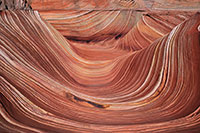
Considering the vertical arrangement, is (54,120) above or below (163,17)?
below

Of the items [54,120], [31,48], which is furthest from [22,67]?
[54,120]

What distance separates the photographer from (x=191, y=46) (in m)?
0.49

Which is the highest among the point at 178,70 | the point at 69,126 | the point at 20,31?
the point at 20,31

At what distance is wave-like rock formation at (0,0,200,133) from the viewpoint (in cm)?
36

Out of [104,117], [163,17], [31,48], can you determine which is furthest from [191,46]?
[31,48]

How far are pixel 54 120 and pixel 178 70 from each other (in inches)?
11.2

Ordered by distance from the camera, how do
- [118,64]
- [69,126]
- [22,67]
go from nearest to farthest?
[69,126]
[22,67]
[118,64]

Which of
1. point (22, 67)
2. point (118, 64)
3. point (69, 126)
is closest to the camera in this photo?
point (69, 126)

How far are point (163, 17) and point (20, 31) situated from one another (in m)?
0.39

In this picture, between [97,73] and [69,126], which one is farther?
[97,73]

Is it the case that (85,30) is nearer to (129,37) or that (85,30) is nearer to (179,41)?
(129,37)

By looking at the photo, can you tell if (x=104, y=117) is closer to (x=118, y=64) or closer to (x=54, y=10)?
(x=118, y=64)

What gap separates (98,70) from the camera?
0.55 metres

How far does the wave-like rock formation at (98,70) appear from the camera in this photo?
0.36 metres
